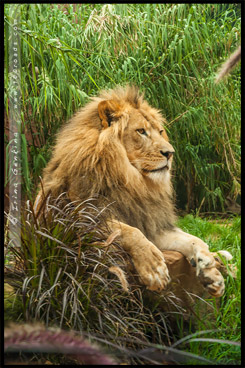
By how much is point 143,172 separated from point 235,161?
0.37 m

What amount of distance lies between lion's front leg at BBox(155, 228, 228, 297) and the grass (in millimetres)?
73

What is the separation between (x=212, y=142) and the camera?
158cm

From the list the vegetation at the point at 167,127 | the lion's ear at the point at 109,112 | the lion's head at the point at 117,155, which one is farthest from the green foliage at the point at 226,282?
the lion's ear at the point at 109,112

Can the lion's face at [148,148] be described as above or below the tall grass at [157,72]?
below

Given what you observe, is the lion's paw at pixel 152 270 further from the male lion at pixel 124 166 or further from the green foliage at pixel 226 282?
the green foliage at pixel 226 282

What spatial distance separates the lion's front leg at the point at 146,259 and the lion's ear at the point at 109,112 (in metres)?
0.44

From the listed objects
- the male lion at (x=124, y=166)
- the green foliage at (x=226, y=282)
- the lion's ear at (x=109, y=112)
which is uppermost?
the lion's ear at (x=109, y=112)

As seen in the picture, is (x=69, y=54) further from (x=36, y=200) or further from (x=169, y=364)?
(x=169, y=364)

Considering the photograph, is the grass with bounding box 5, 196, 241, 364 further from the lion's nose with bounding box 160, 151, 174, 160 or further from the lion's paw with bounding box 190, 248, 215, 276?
the lion's nose with bounding box 160, 151, 174, 160

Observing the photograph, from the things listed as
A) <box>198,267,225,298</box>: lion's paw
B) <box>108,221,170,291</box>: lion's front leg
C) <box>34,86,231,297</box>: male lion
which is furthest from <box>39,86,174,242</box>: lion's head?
<box>198,267,225,298</box>: lion's paw

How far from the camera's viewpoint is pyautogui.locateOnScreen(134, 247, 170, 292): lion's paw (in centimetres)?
134

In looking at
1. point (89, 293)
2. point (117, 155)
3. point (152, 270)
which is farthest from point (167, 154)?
point (89, 293)

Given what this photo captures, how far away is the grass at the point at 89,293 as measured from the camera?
1.27 meters
